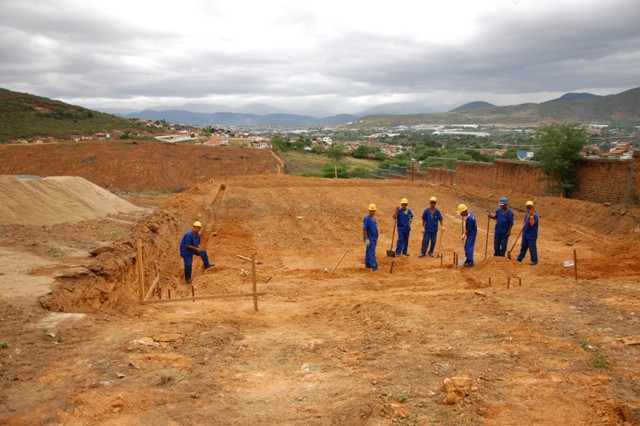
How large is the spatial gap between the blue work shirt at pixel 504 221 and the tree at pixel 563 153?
9.49 m

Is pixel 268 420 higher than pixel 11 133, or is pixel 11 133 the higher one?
pixel 11 133

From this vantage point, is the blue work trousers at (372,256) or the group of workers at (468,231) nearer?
the group of workers at (468,231)

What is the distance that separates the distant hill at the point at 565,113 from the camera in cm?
6531

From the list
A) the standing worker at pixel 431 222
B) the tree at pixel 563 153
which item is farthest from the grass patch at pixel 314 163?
the standing worker at pixel 431 222

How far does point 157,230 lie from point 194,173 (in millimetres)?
26498

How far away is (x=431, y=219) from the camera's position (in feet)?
40.1

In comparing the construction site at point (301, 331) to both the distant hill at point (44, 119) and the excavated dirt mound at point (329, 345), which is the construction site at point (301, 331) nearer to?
the excavated dirt mound at point (329, 345)

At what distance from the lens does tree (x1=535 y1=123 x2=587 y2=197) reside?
19.3 metres

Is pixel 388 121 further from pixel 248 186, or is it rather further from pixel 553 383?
pixel 553 383

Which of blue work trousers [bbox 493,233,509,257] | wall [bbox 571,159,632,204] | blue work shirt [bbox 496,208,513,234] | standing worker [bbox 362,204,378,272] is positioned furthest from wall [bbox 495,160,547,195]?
standing worker [bbox 362,204,378,272]

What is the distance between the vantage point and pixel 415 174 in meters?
31.9

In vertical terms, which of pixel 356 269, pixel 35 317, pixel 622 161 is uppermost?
pixel 622 161

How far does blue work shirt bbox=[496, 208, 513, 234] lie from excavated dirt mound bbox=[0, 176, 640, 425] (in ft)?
3.45

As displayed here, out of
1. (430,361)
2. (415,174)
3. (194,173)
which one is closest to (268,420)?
(430,361)
